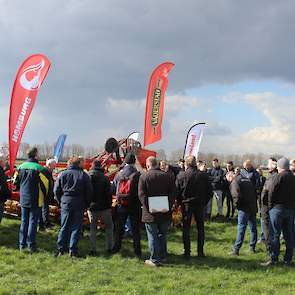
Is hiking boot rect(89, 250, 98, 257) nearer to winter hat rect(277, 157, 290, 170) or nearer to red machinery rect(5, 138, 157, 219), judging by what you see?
red machinery rect(5, 138, 157, 219)

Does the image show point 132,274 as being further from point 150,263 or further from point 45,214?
point 45,214

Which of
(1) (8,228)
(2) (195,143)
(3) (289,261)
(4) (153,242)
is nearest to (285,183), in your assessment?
(3) (289,261)

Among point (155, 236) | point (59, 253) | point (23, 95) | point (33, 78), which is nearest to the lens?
point (155, 236)

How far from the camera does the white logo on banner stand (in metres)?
11.2

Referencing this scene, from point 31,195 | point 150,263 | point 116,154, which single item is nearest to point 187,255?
point 150,263

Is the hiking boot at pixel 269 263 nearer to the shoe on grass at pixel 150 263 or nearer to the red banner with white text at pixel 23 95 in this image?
the shoe on grass at pixel 150 263

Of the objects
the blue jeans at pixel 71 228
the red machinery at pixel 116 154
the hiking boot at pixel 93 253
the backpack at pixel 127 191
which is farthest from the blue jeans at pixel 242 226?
the red machinery at pixel 116 154

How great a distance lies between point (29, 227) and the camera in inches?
316

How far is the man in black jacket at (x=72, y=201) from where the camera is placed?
7.77 m

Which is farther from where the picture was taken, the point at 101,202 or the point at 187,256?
the point at 101,202

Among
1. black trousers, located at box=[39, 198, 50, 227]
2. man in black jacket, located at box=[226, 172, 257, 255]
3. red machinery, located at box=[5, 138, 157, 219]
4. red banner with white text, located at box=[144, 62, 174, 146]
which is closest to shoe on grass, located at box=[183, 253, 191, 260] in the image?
man in black jacket, located at box=[226, 172, 257, 255]

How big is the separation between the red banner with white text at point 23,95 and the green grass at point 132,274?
310 centimetres

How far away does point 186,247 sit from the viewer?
813 cm

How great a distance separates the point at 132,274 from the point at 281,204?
9.76 feet
